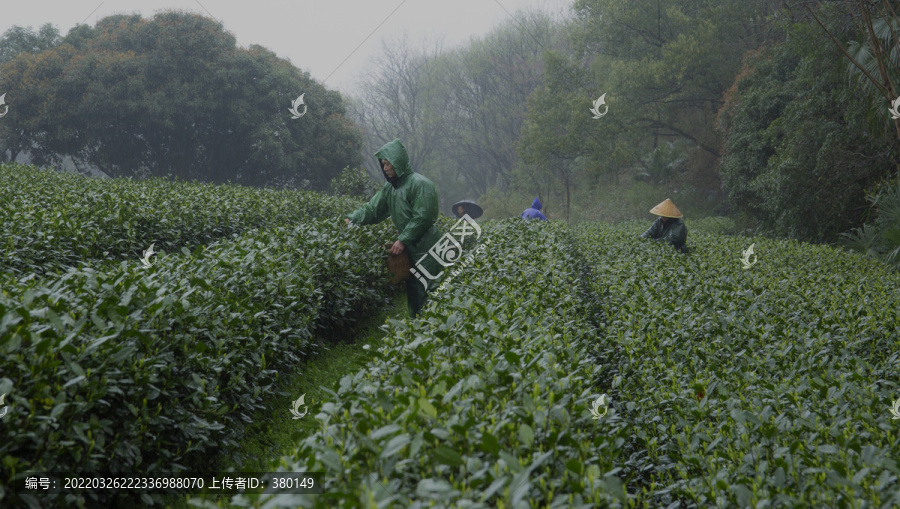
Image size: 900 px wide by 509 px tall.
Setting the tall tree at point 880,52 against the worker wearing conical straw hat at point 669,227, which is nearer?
the tall tree at point 880,52

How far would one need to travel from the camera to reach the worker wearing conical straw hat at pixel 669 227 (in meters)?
7.56

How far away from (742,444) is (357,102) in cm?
4170

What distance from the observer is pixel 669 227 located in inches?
312

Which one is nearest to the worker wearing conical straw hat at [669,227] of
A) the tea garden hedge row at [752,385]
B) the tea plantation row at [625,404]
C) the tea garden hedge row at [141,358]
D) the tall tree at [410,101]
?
the tea garden hedge row at [752,385]

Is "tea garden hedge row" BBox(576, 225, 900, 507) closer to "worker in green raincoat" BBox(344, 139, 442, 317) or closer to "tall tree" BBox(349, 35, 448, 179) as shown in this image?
→ "worker in green raincoat" BBox(344, 139, 442, 317)

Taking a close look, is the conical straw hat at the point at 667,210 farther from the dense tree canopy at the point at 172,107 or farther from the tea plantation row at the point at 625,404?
the dense tree canopy at the point at 172,107

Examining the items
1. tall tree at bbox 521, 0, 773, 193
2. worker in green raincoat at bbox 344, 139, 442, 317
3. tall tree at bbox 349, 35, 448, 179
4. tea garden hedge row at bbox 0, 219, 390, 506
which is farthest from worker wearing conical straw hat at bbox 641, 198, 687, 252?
tall tree at bbox 349, 35, 448, 179

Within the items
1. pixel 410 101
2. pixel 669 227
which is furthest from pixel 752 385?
pixel 410 101

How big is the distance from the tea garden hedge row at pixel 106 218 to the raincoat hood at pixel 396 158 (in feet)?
8.15

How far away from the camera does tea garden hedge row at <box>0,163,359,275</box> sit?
191 inches

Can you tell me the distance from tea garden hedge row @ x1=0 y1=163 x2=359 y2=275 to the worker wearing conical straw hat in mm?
5254

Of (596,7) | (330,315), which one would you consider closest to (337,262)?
(330,315)

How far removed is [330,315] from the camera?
219 inches

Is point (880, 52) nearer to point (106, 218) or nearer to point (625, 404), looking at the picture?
point (625, 404)
